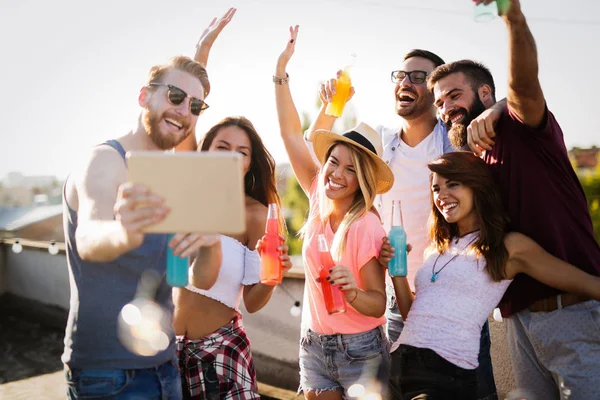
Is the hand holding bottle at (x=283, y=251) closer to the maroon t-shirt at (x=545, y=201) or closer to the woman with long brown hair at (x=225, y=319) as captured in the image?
the woman with long brown hair at (x=225, y=319)

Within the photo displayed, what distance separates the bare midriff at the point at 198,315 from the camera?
9.14 ft

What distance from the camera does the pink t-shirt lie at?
106 inches

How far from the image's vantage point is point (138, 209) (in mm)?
1525

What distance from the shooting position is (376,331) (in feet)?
9.07

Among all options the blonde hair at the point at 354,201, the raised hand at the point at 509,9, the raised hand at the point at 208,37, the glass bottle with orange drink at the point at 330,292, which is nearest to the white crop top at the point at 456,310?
the glass bottle with orange drink at the point at 330,292

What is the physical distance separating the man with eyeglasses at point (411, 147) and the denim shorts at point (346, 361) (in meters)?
0.50

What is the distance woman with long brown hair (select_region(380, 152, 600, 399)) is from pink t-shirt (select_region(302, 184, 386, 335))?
0.32 feet

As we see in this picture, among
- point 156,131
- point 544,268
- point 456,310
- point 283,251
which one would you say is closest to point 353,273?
point 283,251

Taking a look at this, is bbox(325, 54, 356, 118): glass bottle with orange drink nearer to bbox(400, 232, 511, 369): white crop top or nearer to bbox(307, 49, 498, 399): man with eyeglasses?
bbox(307, 49, 498, 399): man with eyeglasses

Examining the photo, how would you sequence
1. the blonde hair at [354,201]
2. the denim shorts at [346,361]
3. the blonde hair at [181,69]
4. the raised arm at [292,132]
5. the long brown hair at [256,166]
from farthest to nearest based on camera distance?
the raised arm at [292,132], the long brown hair at [256,166], the blonde hair at [354,201], the denim shorts at [346,361], the blonde hair at [181,69]

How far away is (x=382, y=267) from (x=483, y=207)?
0.57 metres

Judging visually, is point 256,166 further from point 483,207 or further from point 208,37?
point 483,207

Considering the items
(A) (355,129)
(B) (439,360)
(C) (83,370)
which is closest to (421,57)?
(A) (355,129)

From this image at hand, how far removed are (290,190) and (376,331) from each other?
2953 cm
